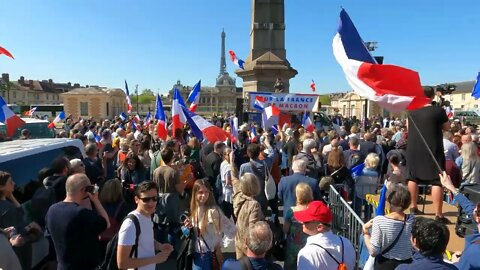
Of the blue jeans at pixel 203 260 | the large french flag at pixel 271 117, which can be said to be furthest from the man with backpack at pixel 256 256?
the large french flag at pixel 271 117

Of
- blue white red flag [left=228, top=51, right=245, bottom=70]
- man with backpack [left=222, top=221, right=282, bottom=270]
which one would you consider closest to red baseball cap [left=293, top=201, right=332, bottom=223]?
man with backpack [left=222, top=221, right=282, bottom=270]

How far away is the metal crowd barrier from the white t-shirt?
2.47 meters

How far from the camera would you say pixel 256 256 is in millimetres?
2949

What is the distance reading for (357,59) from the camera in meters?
4.62

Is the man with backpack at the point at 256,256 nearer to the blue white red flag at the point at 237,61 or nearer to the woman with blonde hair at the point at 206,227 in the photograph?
the woman with blonde hair at the point at 206,227

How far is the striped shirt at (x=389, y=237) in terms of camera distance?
11.6ft

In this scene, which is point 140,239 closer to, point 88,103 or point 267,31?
point 267,31

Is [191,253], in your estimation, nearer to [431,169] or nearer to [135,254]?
[135,254]

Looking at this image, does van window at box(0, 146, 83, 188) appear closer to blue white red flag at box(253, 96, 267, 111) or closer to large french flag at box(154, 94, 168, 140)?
large french flag at box(154, 94, 168, 140)

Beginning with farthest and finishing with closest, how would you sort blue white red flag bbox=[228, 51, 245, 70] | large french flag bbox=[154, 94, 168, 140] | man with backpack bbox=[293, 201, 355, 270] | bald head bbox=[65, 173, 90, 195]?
blue white red flag bbox=[228, 51, 245, 70], large french flag bbox=[154, 94, 168, 140], bald head bbox=[65, 173, 90, 195], man with backpack bbox=[293, 201, 355, 270]

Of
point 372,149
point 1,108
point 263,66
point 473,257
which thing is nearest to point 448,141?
point 372,149

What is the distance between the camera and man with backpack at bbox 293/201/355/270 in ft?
10.6

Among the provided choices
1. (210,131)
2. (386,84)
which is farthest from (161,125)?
(386,84)

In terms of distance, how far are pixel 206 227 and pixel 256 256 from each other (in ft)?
4.19
